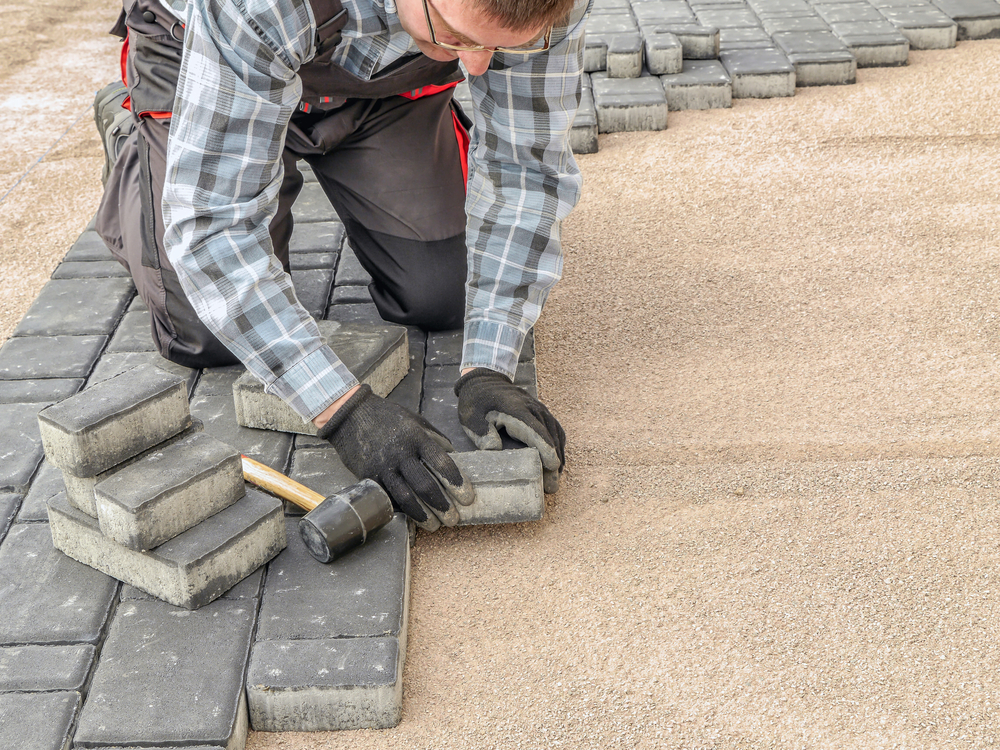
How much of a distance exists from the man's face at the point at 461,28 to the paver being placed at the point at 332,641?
4.05ft

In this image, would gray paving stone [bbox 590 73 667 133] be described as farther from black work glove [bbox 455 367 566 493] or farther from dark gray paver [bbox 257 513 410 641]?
dark gray paver [bbox 257 513 410 641]

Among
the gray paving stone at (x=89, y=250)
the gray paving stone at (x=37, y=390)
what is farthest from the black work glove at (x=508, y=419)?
the gray paving stone at (x=89, y=250)

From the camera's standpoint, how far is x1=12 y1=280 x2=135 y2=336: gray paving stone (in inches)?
138

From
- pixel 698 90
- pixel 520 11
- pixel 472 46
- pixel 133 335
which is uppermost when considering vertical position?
pixel 520 11

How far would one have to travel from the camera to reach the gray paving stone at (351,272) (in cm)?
380

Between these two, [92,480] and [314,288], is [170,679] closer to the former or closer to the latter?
[92,480]

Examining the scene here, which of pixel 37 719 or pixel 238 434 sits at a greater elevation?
pixel 37 719

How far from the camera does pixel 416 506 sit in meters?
2.51

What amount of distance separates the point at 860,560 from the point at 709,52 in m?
4.02

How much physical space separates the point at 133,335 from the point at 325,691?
1.88 metres

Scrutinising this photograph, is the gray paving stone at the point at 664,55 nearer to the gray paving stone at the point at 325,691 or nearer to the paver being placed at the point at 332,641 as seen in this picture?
the paver being placed at the point at 332,641

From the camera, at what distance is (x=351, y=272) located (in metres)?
3.88

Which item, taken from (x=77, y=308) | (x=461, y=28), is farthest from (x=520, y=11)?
(x=77, y=308)

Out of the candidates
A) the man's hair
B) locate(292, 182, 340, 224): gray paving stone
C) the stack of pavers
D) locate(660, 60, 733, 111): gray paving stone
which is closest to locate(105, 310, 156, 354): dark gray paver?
locate(292, 182, 340, 224): gray paving stone
